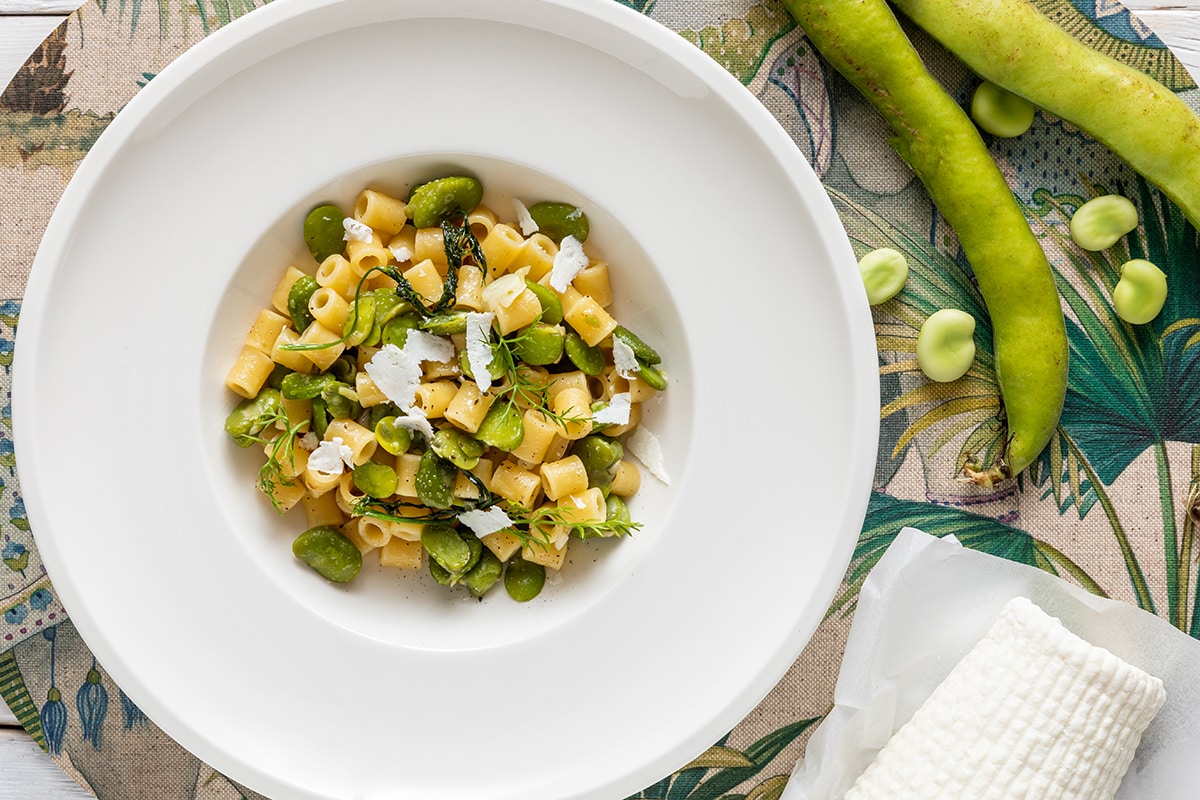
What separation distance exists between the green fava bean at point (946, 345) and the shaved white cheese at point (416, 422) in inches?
41.6

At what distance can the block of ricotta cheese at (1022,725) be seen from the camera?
1973mm

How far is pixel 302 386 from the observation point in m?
1.94

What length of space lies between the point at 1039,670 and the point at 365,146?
1.70m

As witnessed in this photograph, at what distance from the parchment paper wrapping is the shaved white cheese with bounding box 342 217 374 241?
4.17ft

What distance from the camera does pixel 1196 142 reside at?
2043mm

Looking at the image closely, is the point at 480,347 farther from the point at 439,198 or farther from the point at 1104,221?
the point at 1104,221

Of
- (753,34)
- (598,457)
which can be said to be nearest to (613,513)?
(598,457)

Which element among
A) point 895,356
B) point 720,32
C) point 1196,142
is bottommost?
point 895,356

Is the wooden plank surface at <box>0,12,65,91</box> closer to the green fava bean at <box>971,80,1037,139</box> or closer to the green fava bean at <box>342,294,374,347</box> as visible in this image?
the green fava bean at <box>342,294,374,347</box>

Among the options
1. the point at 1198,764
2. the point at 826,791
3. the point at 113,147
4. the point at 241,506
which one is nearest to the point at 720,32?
the point at 113,147

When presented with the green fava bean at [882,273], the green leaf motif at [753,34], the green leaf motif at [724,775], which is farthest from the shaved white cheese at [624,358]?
the green leaf motif at [724,775]

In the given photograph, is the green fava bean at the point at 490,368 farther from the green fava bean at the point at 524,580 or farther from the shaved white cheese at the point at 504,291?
the green fava bean at the point at 524,580

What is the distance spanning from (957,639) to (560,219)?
1.25m

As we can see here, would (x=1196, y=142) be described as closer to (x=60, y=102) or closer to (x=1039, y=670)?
(x=1039, y=670)
